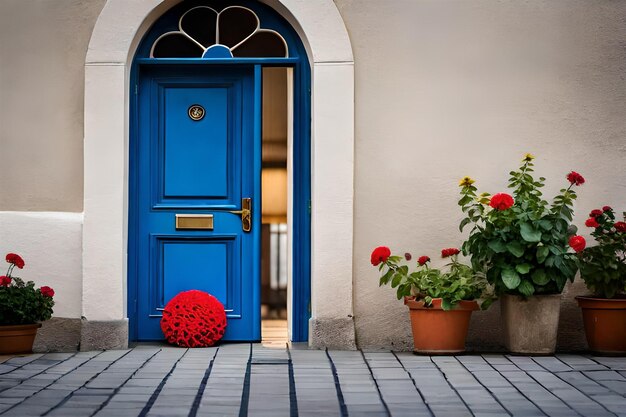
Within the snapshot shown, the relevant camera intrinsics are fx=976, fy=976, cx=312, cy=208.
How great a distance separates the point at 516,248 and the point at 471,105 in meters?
1.37

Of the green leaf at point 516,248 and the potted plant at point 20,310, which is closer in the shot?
the green leaf at point 516,248

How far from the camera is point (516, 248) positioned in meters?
7.05

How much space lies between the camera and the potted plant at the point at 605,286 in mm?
7246

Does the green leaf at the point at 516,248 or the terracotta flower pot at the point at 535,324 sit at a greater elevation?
the green leaf at the point at 516,248

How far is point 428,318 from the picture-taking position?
7.24 meters

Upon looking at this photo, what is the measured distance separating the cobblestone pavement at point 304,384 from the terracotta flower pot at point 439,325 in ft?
0.49

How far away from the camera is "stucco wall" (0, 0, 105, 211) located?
25.8 feet

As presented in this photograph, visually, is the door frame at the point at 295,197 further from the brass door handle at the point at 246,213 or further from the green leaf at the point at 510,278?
the green leaf at the point at 510,278

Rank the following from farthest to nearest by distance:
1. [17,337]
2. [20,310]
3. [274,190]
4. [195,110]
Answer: [274,190], [195,110], [17,337], [20,310]

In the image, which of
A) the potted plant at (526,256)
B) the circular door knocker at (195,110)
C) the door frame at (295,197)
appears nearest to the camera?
the potted plant at (526,256)

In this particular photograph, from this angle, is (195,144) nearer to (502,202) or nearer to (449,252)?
(449,252)

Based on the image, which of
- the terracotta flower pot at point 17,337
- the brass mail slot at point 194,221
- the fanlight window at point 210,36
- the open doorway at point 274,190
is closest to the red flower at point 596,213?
the fanlight window at point 210,36

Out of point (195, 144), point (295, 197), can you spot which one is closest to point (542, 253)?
point (295, 197)

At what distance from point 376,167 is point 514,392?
2723 mm
